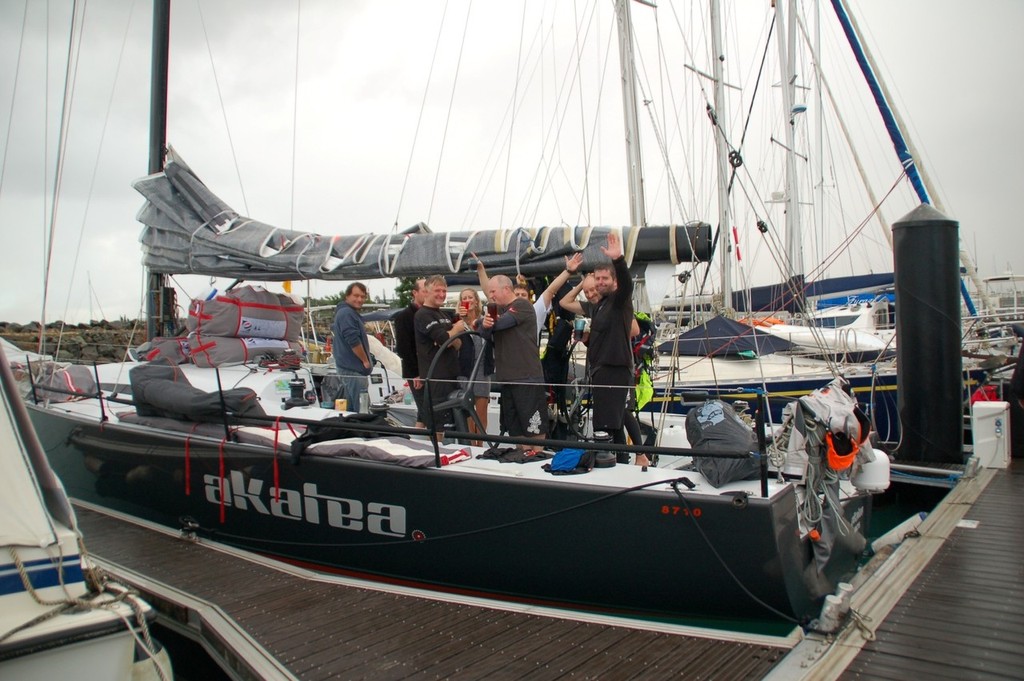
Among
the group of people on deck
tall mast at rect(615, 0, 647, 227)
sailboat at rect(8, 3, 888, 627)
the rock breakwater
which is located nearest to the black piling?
sailboat at rect(8, 3, 888, 627)

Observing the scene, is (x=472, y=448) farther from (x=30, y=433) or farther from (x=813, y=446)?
(x=30, y=433)

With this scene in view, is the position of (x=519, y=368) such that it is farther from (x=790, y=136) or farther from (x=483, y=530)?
(x=790, y=136)

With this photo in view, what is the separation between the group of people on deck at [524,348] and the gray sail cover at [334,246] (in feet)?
0.49

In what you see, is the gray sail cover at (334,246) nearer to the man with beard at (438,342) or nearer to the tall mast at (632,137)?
the man with beard at (438,342)

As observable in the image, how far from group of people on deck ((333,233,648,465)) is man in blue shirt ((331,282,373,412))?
Result: 2.08ft

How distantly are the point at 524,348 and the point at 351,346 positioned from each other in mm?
1797

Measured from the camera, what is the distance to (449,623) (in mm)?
3564

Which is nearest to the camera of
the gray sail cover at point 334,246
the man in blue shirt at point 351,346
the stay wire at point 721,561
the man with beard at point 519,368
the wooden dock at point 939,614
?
the wooden dock at point 939,614

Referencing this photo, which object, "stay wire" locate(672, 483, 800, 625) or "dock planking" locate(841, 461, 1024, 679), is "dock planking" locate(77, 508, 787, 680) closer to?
"stay wire" locate(672, 483, 800, 625)

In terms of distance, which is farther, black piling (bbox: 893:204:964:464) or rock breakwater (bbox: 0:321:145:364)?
rock breakwater (bbox: 0:321:145:364)

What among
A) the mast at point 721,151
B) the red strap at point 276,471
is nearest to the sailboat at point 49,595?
the red strap at point 276,471

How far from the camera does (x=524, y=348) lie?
4695 mm

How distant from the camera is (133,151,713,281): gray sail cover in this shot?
477 cm

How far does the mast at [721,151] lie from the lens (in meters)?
9.49
